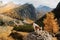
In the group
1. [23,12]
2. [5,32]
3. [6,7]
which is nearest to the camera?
[5,32]

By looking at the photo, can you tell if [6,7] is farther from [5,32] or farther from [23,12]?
[5,32]

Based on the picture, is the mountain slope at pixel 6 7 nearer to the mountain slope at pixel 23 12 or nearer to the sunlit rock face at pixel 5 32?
the mountain slope at pixel 23 12

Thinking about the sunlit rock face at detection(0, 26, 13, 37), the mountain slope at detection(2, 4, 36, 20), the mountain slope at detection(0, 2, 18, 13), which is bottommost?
the sunlit rock face at detection(0, 26, 13, 37)

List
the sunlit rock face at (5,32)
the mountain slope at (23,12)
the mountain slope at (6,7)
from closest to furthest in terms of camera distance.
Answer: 1. the sunlit rock face at (5,32)
2. the mountain slope at (23,12)
3. the mountain slope at (6,7)

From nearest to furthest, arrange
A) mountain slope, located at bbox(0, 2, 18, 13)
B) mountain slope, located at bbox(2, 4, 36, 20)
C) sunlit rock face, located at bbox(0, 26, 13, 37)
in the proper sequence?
sunlit rock face, located at bbox(0, 26, 13, 37), mountain slope, located at bbox(2, 4, 36, 20), mountain slope, located at bbox(0, 2, 18, 13)

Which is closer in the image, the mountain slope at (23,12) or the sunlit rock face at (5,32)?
the sunlit rock face at (5,32)

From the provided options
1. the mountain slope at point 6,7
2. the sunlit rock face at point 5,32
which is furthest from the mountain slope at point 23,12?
the sunlit rock face at point 5,32

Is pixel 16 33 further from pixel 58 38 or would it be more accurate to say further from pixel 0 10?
pixel 0 10

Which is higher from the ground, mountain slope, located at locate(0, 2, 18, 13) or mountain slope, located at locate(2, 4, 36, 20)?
mountain slope, located at locate(0, 2, 18, 13)

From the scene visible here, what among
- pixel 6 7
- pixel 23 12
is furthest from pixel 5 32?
pixel 6 7

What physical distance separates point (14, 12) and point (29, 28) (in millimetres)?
77039

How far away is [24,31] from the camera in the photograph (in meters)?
41.2

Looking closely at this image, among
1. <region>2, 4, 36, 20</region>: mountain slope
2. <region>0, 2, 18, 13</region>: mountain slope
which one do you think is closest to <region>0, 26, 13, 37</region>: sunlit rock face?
<region>2, 4, 36, 20</region>: mountain slope

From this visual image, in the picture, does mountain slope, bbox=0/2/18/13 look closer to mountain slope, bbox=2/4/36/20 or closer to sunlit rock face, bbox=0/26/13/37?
mountain slope, bbox=2/4/36/20
